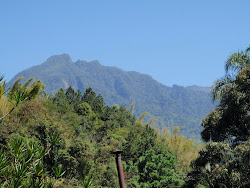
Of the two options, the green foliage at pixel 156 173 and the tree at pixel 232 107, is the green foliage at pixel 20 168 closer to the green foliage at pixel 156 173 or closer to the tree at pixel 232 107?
the tree at pixel 232 107

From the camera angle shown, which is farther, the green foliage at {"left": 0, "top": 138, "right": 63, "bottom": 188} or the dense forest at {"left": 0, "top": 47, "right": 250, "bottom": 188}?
the dense forest at {"left": 0, "top": 47, "right": 250, "bottom": 188}

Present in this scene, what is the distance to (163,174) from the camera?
60.9ft

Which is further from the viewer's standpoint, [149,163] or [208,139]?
[149,163]

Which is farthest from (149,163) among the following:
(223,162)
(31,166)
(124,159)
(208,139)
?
(31,166)

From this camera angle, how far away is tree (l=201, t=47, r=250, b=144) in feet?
38.4

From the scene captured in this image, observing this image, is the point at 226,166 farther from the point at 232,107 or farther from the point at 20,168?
the point at 20,168

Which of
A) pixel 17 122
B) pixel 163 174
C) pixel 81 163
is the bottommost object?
pixel 163 174

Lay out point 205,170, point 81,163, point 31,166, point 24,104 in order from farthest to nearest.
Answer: point 24,104
point 81,163
point 205,170
point 31,166

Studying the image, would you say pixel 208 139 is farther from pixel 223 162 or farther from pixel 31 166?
pixel 31 166

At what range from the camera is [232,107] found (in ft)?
39.2

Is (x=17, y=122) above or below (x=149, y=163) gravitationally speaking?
above

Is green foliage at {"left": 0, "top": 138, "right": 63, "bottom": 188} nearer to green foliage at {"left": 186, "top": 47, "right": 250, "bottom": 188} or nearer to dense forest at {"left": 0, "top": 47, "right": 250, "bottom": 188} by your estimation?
dense forest at {"left": 0, "top": 47, "right": 250, "bottom": 188}

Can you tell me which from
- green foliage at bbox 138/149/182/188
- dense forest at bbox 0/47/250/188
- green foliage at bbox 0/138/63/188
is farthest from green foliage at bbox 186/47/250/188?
green foliage at bbox 0/138/63/188

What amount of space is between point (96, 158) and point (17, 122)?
18.1ft
